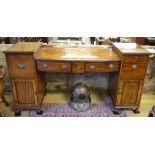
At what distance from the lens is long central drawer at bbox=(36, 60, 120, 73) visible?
1.93 metres

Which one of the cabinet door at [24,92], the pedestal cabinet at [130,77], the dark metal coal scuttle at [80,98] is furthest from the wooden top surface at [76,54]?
the dark metal coal scuttle at [80,98]

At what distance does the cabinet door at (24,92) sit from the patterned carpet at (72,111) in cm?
17

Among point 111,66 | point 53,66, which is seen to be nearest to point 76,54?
point 53,66

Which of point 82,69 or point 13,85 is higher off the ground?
point 82,69

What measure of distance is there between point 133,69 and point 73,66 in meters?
0.67

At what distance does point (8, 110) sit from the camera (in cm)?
226

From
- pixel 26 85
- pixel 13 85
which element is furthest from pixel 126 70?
pixel 13 85

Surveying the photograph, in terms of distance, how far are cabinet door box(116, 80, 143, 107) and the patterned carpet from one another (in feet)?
0.50

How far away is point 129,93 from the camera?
212 cm

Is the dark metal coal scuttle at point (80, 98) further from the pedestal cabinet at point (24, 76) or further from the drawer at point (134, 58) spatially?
the drawer at point (134, 58)

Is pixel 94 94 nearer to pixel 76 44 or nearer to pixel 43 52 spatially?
pixel 76 44

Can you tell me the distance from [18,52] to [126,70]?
3.87ft

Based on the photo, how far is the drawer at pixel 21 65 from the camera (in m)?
1.86

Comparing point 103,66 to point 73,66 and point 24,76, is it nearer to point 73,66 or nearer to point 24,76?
point 73,66
